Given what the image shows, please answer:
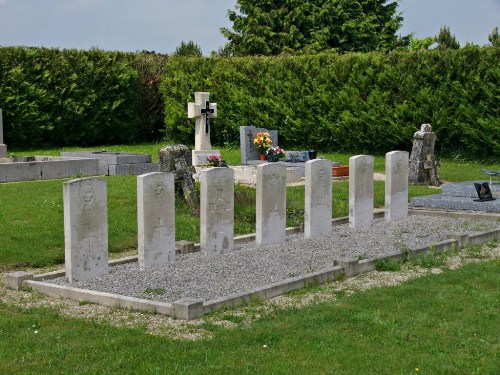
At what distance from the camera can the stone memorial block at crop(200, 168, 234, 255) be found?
1102cm

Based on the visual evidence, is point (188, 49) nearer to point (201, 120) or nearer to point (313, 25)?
point (313, 25)

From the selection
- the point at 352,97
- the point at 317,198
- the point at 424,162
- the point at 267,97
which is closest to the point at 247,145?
the point at 424,162

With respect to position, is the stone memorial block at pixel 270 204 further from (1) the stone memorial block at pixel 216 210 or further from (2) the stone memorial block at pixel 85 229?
(2) the stone memorial block at pixel 85 229

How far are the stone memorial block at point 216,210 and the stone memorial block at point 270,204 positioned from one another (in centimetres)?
57

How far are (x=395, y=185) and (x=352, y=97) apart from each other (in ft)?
38.9

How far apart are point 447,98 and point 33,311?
1765 cm

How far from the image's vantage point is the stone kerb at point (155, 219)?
402 inches

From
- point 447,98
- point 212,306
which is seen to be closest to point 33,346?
point 212,306

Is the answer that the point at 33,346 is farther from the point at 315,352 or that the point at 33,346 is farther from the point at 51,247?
the point at 51,247

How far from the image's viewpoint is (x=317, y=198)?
1268 centimetres

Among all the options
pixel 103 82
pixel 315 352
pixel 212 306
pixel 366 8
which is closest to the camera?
pixel 315 352

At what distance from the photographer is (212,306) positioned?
27.1ft

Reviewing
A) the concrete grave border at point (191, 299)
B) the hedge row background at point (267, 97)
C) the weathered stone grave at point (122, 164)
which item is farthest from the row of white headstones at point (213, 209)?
the hedge row background at point (267, 97)

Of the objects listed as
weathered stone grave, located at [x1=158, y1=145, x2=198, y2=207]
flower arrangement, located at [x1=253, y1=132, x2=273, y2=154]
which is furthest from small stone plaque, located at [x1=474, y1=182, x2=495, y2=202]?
flower arrangement, located at [x1=253, y1=132, x2=273, y2=154]
